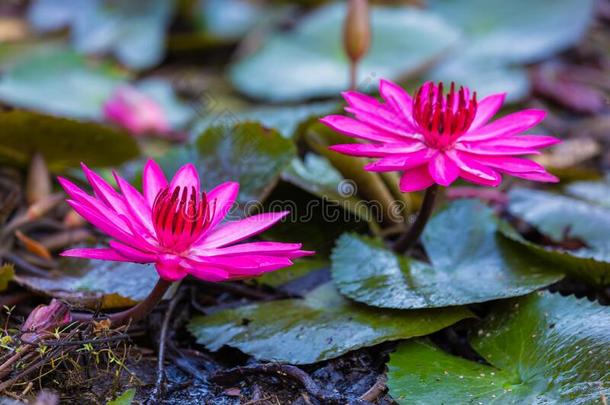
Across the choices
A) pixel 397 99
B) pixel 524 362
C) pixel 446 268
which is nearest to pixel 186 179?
pixel 397 99

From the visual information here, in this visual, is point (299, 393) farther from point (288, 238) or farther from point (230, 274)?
point (288, 238)

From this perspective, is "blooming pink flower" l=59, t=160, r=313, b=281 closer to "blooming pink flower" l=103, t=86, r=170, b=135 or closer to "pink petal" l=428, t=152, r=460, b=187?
"pink petal" l=428, t=152, r=460, b=187

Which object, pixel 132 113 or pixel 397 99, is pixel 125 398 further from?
pixel 132 113

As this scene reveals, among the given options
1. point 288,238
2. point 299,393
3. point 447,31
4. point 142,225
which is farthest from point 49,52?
point 299,393

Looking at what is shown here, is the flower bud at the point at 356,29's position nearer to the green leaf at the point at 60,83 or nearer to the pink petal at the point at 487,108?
the pink petal at the point at 487,108

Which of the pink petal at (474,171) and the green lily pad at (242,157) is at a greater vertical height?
the pink petal at (474,171)

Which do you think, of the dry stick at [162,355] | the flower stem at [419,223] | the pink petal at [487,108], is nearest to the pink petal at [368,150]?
the flower stem at [419,223]
